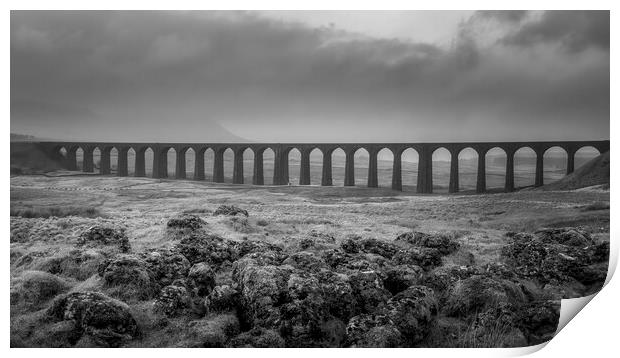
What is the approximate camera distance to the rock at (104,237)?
10.1 metres

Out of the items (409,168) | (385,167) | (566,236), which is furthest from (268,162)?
(566,236)

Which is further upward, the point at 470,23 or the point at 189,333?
the point at 470,23

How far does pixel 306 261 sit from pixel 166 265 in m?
2.98

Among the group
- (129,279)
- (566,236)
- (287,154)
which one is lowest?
(129,279)

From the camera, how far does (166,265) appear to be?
9.12 meters

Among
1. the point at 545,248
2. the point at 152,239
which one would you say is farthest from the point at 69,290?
the point at 545,248

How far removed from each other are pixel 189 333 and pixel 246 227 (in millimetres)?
4257

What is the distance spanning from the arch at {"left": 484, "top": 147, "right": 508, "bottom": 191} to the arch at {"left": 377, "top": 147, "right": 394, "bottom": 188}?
4.77 metres

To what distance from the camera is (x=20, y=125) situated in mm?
10117

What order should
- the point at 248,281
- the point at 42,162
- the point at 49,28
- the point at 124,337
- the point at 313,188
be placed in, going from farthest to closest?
the point at 313,188
the point at 42,162
the point at 49,28
the point at 248,281
the point at 124,337

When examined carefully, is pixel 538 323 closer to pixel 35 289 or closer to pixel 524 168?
pixel 524 168

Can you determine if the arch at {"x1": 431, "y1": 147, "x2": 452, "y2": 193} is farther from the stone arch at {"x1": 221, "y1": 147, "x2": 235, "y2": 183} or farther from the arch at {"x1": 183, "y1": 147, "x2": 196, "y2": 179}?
the arch at {"x1": 183, "y1": 147, "x2": 196, "y2": 179}

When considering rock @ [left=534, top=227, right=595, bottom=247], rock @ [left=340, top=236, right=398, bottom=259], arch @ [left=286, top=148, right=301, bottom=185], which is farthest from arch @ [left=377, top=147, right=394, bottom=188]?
rock @ [left=340, top=236, right=398, bottom=259]

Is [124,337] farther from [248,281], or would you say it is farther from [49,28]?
[49,28]
